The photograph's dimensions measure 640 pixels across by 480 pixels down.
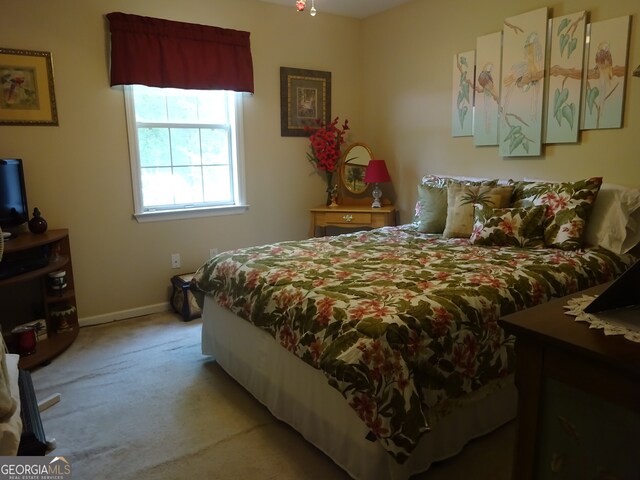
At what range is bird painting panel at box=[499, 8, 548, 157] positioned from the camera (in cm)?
308

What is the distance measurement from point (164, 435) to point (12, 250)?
143 cm

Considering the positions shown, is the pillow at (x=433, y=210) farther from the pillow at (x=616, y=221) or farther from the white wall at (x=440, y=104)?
the pillow at (x=616, y=221)

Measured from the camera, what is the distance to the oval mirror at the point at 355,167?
440cm

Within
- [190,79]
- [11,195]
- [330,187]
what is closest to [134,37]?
[190,79]

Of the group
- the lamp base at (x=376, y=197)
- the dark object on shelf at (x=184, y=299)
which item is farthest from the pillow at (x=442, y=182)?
the dark object on shelf at (x=184, y=299)

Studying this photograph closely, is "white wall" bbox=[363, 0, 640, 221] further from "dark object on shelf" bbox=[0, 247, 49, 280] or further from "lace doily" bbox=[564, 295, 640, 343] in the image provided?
"dark object on shelf" bbox=[0, 247, 49, 280]

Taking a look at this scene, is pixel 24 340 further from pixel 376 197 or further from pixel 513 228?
pixel 513 228

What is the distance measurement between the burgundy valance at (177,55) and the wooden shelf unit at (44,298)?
1222 mm

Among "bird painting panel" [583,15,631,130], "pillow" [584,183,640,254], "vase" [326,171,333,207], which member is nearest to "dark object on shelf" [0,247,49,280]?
"vase" [326,171,333,207]

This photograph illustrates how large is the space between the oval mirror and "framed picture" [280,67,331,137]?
0.39 metres

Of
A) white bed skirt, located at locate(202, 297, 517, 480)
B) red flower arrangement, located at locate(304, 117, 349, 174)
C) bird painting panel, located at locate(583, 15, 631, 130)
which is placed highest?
bird painting panel, located at locate(583, 15, 631, 130)

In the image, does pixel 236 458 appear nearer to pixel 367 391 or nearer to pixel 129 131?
pixel 367 391

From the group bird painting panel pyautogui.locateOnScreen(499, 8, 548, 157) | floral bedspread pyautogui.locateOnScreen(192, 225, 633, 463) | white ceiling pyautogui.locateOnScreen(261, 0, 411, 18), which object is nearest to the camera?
floral bedspread pyautogui.locateOnScreen(192, 225, 633, 463)

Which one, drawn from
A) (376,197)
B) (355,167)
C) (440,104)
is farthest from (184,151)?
(440,104)
